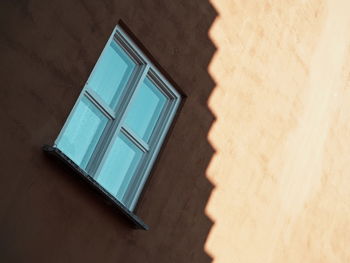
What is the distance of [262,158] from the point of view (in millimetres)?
8758

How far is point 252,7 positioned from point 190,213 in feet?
8.48

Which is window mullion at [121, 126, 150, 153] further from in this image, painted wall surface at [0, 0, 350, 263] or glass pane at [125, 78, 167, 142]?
painted wall surface at [0, 0, 350, 263]

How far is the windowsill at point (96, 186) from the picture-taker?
6.23 metres

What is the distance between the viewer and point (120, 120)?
23.7 feet

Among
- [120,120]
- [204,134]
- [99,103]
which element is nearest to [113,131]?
[120,120]

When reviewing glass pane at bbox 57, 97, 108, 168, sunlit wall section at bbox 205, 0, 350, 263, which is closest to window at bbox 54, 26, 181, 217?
glass pane at bbox 57, 97, 108, 168

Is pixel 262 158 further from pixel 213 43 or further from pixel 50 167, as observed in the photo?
pixel 50 167

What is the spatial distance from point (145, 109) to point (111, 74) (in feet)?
1.85

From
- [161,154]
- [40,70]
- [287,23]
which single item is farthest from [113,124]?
[287,23]

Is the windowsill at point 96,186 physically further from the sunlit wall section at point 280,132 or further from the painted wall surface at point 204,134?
the sunlit wall section at point 280,132

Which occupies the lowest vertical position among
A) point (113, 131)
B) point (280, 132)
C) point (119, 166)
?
point (119, 166)

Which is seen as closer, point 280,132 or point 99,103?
point 99,103

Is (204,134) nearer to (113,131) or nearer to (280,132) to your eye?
(113,131)

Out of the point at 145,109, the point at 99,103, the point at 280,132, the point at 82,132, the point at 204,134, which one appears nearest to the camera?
the point at 82,132
